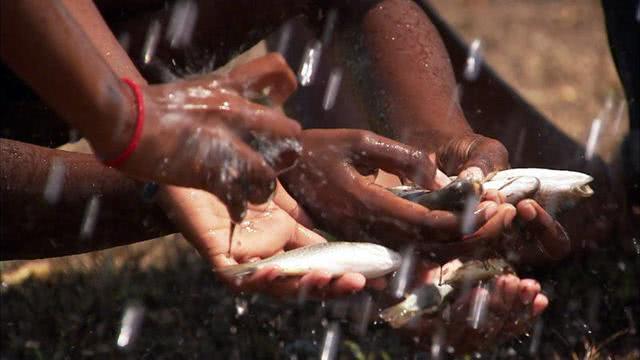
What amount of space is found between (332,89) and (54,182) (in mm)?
1511

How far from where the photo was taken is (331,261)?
2.79 metres

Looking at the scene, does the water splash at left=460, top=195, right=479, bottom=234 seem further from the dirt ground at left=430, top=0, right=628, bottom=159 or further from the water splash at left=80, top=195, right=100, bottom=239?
the dirt ground at left=430, top=0, right=628, bottom=159

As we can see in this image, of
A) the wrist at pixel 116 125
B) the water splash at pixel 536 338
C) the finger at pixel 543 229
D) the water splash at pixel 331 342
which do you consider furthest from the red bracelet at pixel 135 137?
the water splash at pixel 536 338

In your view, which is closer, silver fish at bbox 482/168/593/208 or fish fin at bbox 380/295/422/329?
fish fin at bbox 380/295/422/329

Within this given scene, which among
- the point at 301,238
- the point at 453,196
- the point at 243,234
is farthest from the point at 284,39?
the point at 453,196

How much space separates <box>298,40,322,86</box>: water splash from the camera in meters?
4.34

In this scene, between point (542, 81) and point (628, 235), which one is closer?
point (628, 235)

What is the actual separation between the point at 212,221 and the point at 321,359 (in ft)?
2.96

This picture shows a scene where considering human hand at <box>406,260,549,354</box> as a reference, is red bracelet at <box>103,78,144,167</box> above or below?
above

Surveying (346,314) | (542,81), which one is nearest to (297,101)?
(346,314)

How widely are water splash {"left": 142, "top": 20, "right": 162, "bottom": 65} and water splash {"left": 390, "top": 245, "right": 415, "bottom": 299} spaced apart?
1187mm

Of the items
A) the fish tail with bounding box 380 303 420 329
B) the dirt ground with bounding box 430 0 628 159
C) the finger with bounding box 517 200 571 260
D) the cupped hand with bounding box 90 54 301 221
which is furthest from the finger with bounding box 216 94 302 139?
the dirt ground with bounding box 430 0 628 159

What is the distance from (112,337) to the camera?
384 centimetres

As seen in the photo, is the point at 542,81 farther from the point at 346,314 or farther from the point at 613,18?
the point at 346,314
